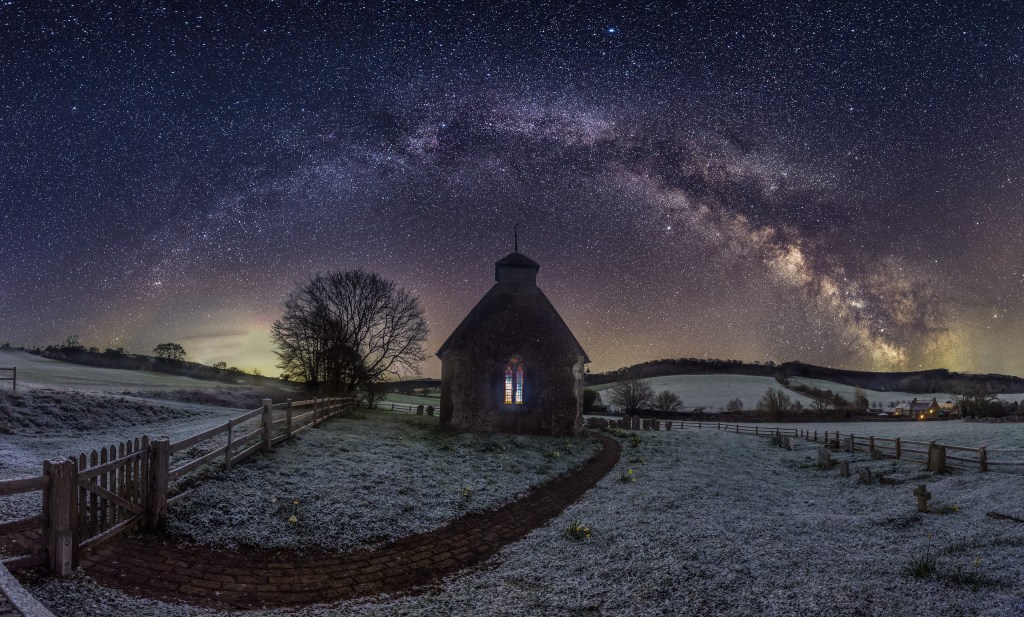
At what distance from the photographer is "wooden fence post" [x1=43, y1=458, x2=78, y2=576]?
644cm

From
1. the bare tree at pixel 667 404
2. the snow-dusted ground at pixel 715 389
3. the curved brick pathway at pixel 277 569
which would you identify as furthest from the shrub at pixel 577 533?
the snow-dusted ground at pixel 715 389

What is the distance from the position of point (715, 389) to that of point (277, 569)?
103m

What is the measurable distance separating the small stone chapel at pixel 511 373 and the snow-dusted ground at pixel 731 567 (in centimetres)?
1258

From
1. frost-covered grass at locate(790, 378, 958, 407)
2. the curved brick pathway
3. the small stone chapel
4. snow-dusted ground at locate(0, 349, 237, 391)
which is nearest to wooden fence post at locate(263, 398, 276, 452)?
the curved brick pathway

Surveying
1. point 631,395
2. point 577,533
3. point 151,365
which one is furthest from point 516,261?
point 151,365

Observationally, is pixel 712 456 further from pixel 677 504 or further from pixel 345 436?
pixel 345 436

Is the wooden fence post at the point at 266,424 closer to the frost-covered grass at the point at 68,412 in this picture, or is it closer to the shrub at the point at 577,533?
the shrub at the point at 577,533

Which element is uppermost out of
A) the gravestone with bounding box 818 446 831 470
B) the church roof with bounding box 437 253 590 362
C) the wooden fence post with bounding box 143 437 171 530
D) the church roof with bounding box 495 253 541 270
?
the church roof with bounding box 495 253 541 270

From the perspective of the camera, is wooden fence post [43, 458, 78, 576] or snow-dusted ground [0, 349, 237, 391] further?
snow-dusted ground [0, 349, 237, 391]

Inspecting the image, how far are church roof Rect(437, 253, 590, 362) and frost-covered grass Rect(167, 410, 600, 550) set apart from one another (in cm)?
898

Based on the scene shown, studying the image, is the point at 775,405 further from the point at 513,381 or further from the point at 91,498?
the point at 91,498

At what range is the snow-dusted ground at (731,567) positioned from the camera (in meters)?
6.30

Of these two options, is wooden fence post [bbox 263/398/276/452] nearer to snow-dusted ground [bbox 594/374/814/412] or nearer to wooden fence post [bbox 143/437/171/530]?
wooden fence post [bbox 143/437/171/530]

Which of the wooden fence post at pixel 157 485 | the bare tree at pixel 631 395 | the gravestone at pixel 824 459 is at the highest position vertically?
the wooden fence post at pixel 157 485
